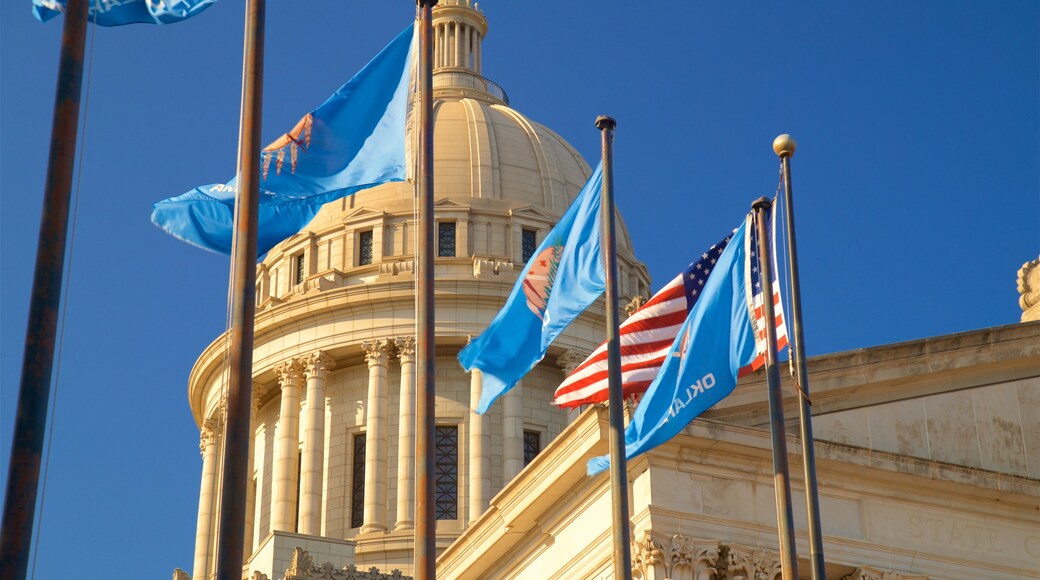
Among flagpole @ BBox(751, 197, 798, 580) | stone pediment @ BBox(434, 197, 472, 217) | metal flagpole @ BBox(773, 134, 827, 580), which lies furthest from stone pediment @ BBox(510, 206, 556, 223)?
flagpole @ BBox(751, 197, 798, 580)

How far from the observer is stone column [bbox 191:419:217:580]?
58.1 meters

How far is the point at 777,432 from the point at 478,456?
33798 mm

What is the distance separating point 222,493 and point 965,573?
18.9 metres

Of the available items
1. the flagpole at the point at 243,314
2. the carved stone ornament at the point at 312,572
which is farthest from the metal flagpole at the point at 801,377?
the flagpole at the point at 243,314

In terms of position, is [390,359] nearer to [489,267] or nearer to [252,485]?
[489,267]

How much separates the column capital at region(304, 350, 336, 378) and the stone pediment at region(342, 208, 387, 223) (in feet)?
18.4

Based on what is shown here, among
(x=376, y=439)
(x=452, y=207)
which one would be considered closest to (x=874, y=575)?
(x=376, y=439)

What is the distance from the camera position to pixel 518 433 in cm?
5647

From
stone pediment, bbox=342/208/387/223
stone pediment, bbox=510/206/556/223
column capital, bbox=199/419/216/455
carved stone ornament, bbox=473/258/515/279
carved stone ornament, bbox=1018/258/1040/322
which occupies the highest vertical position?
stone pediment, bbox=342/208/387/223

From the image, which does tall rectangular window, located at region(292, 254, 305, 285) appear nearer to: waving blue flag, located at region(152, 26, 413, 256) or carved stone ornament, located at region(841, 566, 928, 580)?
carved stone ornament, located at region(841, 566, 928, 580)

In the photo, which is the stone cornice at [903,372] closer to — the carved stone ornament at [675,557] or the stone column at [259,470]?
the carved stone ornament at [675,557]

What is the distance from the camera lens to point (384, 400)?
57.0m

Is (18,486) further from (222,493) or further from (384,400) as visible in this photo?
(384,400)

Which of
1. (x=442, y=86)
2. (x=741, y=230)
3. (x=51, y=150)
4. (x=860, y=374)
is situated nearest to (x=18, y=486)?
(x=51, y=150)
